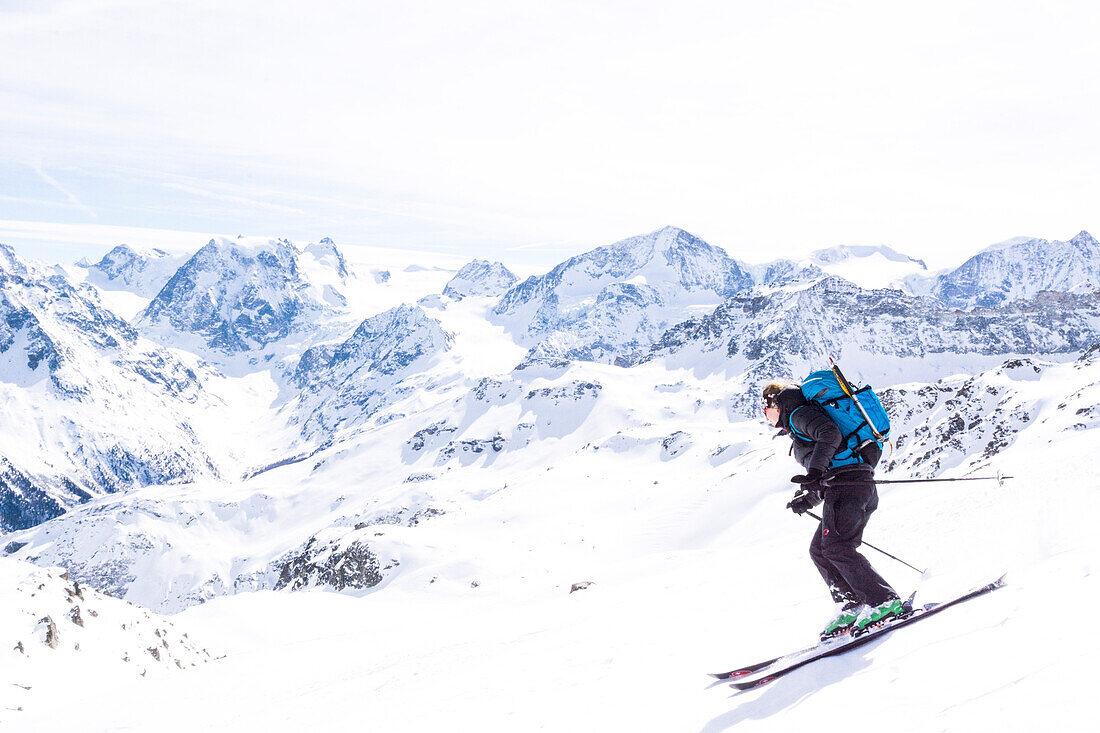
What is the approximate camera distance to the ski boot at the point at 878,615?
21.5 feet

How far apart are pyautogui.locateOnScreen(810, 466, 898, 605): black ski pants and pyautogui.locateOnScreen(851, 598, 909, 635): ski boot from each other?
11 centimetres

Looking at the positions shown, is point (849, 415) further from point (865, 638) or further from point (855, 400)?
point (865, 638)

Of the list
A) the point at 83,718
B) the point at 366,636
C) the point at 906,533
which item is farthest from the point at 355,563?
the point at 906,533

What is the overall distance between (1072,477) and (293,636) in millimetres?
38605

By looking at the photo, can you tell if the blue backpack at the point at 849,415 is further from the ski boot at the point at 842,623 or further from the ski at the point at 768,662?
the ski at the point at 768,662

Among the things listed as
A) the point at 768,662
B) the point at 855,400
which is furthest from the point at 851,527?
the point at 768,662

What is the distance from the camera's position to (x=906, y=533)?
1237 centimetres

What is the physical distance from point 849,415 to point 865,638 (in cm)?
222

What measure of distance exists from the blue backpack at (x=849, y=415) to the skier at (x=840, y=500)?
0.07 metres

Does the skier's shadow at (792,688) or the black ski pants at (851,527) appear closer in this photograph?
the skier's shadow at (792,688)

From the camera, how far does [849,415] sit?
22.4 ft

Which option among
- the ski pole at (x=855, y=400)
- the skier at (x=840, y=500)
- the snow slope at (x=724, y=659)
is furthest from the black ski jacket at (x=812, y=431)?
the snow slope at (x=724, y=659)

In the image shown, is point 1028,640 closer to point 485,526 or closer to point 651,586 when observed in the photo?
point 651,586

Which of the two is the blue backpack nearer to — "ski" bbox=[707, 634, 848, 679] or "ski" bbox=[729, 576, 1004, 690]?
"ski" bbox=[729, 576, 1004, 690]
